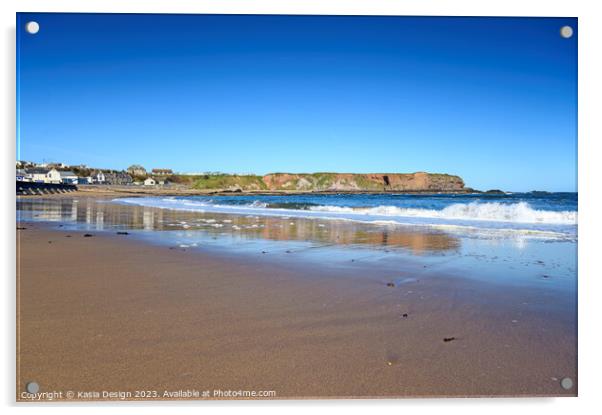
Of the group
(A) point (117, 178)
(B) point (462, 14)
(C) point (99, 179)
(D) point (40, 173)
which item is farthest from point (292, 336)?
(C) point (99, 179)

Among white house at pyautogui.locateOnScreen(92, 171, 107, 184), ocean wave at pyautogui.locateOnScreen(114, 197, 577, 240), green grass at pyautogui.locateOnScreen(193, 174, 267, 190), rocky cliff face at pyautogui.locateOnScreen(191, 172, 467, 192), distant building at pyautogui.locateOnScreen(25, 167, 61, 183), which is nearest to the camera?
distant building at pyautogui.locateOnScreen(25, 167, 61, 183)

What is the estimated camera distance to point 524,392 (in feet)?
6.71

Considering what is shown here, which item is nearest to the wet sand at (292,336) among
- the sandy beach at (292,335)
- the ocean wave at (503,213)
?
the sandy beach at (292,335)

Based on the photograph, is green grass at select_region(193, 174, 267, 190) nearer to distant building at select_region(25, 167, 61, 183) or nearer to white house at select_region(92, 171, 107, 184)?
white house at select_region(92, 171, 107, 184)

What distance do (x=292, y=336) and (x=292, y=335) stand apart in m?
0.02

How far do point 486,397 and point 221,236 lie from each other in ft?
18.4

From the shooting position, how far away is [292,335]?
7.97ft

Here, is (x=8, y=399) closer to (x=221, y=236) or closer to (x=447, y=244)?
(x=221, y=236)

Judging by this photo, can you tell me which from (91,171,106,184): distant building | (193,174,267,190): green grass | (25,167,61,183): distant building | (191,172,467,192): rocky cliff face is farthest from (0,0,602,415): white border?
(91,171,106,184): distant building

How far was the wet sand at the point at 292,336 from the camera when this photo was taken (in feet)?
6.65

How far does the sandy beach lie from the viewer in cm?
203

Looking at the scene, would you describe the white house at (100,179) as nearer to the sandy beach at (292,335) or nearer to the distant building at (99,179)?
the distant building at (99,179)

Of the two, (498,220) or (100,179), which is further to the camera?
(100,179)

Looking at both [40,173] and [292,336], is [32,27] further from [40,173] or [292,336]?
[40,173]
